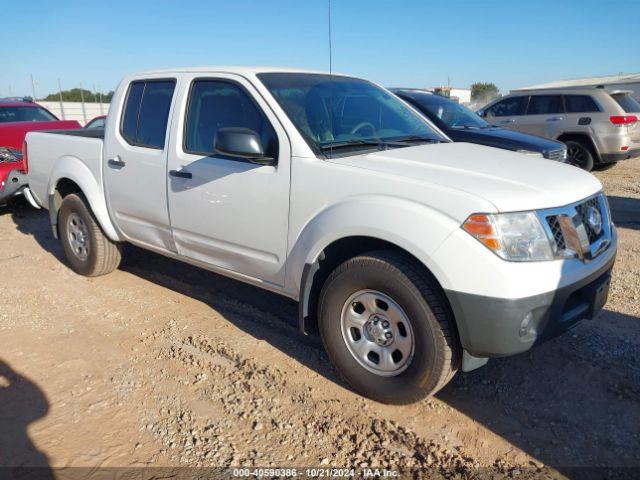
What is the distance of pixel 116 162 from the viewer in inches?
177

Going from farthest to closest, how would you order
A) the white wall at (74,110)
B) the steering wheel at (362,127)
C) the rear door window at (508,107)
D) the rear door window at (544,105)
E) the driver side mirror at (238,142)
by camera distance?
the white wall at (74,110), the rear door window at (508,107), the rear door window at (544,105), the steering wheel at (362,127), the driver side mirror at (238,142)

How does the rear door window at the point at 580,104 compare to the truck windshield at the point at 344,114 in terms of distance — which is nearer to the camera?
the truck windshield at the point at 344,114

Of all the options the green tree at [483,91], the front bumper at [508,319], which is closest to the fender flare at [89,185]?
the front bumper at [508,319]

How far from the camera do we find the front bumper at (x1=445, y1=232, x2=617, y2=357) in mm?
2510

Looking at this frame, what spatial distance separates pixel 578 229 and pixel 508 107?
996cm

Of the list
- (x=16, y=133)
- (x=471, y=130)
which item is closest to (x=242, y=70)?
(x=471, y=130)

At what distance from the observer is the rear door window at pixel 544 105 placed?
1100 centimetres

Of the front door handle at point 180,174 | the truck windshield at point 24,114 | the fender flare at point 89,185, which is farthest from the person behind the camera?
the truck windshield at point 24,114

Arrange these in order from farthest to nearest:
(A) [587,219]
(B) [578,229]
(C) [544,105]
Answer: (C) [544,105]
(A) [587,219]
(B) [578,229]

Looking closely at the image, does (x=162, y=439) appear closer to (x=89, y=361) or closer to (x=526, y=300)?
(x=89, y=361)

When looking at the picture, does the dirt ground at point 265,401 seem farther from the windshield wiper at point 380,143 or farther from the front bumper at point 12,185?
the front bumper at point 12,185

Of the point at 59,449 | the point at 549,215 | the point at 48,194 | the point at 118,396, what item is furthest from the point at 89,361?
the point at 549,215

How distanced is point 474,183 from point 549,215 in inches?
15.6

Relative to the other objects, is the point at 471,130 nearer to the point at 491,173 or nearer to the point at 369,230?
the point at 491,173
